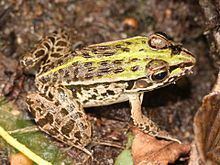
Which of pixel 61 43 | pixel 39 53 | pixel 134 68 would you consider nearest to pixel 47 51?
pixel 39 53

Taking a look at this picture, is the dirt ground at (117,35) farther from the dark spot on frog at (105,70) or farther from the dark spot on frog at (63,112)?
the dark spot on frog at (105,70)

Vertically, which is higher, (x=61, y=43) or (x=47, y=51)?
(x=61, y=43)

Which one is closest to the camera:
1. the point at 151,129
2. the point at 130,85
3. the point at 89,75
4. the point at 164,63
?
the point at 164,63

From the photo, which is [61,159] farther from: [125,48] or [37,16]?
[37,16]

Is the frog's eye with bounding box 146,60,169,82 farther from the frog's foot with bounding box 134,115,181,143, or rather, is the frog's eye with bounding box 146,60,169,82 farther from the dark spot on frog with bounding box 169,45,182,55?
the frog's foot with bounding box 134,115,181,143

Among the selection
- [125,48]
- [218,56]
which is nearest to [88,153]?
[125,48]

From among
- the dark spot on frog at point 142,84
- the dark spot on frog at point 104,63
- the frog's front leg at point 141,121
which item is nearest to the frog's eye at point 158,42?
the dark spot on frog at point 142,84

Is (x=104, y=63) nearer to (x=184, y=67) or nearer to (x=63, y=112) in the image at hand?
(x=63, y=112)
